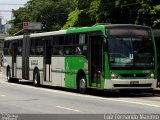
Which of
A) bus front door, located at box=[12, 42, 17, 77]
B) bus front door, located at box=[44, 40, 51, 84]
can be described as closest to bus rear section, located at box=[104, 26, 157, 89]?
bus front door, located at box=[44, 40, 51, 84]

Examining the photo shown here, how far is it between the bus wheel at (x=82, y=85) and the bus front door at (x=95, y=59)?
692 mm

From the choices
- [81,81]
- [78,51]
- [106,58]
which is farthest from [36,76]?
[106,58]

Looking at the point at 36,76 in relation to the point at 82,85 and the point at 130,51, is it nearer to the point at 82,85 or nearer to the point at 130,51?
the point at 82,85

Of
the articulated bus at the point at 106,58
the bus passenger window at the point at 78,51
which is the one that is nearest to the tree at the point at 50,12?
the articulated bus at the point at 106,58

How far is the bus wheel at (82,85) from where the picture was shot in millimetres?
23811

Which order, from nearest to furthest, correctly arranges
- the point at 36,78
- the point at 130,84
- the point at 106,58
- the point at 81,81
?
the point at 106,58 → the point at 130,84 → the point at 81,81 → the point at 36,78

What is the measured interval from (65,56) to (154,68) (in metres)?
5.28

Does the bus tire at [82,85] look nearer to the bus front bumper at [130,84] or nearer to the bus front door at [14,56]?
the bus front bumper at [130,84]

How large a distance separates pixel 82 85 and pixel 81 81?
19cm

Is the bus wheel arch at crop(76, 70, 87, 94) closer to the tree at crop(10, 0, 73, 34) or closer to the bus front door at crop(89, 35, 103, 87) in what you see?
the bus front door at crop(89, 35, 103, 87)

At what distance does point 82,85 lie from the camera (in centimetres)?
2409

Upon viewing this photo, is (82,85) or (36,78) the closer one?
(82,85)

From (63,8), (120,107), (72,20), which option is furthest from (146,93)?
(63,8)

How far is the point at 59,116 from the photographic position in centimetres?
1498
